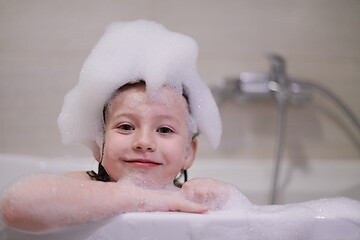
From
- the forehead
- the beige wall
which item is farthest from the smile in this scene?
→ the beige wall

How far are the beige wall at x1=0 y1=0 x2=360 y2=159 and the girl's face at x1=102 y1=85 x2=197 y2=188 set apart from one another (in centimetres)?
64

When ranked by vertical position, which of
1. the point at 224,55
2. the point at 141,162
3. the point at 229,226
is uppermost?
the point at 224,55

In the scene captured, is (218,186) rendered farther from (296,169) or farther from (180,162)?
(296,169)

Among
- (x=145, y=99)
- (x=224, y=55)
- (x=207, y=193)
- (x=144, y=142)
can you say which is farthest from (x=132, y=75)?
(x=224, y=55)

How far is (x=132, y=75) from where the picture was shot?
804mm

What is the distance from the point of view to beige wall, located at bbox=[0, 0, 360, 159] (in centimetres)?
137

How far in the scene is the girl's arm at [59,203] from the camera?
0.52 metres

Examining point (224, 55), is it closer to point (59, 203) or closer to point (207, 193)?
point (207, 193)

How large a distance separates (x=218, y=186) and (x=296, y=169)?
0.83 meters

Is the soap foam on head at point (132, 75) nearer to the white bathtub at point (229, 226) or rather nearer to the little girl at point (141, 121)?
the little girl at point (141, 121)

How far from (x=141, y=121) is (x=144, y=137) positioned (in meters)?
0.04

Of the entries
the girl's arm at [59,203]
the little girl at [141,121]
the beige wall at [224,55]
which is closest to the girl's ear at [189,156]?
the little girl at [141,121]

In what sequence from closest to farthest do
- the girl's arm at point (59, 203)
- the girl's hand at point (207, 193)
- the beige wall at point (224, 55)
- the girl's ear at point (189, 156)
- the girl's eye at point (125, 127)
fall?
the girl's arm at point (59, 203) < the girl's hand at point (207, 193) < the girl's eye at point (125, 127) < the girl's ear at point (189, 156) < the beige wall at point (224, 55)

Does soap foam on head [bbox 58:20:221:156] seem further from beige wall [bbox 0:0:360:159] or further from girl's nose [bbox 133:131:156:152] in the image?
beige wall [bbox 0:0:360:159]
